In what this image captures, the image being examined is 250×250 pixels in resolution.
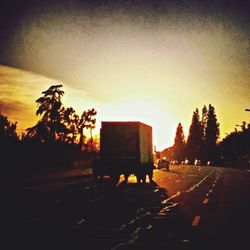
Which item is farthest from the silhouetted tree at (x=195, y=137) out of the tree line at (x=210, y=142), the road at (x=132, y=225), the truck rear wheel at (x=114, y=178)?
the road at (x=132, y=225)

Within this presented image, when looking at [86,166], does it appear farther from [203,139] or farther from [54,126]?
[203,139]

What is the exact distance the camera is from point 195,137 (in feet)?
497

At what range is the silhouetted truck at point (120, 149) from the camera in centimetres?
2209

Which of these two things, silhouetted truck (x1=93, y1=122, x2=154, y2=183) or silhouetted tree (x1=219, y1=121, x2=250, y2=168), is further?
silhouetted tree (x1=219, y1=121, x2=250, y2=168)

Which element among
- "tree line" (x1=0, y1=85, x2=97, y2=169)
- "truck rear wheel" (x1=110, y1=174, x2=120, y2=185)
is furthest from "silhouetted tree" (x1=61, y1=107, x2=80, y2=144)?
"truck rear wheel" (x1=110, y1=174, x2=120, y2=185)

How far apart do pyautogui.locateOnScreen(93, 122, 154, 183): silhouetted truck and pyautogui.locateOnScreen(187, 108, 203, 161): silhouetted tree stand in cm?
12821

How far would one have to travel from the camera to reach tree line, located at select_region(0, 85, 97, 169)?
3425cm

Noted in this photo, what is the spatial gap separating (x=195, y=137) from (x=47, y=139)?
9981 cm

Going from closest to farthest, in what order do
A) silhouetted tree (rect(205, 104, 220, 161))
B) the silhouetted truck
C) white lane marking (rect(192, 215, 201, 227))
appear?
1. white lane marking (rect(192, 215, 201, 227))
2. the silhouetted truck
3. silhouetted tree (rect(205, 104, 220, 161))

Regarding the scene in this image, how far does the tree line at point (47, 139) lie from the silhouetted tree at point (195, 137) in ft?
238

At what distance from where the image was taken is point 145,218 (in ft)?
34.7

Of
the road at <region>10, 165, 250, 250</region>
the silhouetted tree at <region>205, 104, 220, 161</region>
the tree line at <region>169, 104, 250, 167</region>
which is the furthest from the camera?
the silhouetted tree at <region>205, 104, 220, 161</region>

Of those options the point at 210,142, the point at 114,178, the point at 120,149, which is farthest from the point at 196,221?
the point at 210,142

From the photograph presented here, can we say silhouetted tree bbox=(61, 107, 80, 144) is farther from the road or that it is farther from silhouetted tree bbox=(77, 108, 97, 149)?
the road
